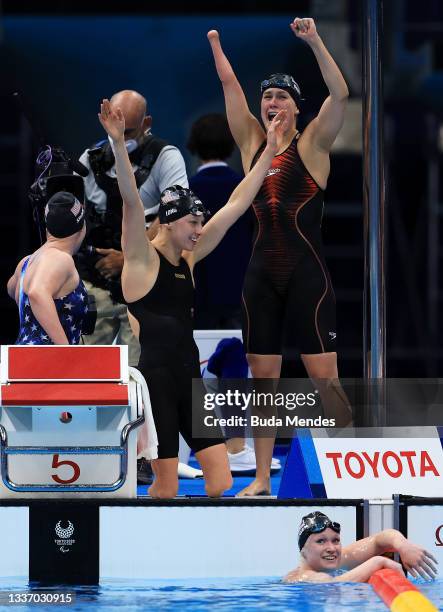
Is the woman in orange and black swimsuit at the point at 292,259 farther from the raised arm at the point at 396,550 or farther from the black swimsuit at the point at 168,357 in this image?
the raised arm at the point at 396,550

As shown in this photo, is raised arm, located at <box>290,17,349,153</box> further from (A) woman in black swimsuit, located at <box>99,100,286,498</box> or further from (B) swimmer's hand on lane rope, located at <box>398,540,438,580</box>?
(B) swimmer's hand on lane rope, located at <box>398,540,438,580</box>

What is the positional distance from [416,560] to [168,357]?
120 centimetres

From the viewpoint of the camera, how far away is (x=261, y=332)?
18.2ft

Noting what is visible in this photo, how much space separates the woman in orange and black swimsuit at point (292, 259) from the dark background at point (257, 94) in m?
2.12

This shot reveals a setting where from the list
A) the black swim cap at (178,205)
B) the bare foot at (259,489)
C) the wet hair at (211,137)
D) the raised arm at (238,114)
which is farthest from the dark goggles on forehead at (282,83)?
the bare foot at (259,489)

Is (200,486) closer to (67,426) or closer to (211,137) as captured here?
(67,426)

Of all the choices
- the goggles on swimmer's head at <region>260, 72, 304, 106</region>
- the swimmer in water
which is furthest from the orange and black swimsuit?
the swimmer in water

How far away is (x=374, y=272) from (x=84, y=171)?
1734 mm

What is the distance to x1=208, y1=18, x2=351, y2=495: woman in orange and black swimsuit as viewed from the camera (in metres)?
5.55

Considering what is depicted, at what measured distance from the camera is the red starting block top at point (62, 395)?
4723 millimetres

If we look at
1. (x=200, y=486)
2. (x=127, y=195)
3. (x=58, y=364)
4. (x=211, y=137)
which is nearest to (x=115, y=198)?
(x=211, y=137)

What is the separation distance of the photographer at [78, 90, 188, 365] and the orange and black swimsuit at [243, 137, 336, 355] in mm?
651

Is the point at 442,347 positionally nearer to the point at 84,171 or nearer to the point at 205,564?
the point at 84,171

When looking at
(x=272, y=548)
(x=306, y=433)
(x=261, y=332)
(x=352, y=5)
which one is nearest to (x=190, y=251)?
(x=261, y=332)
